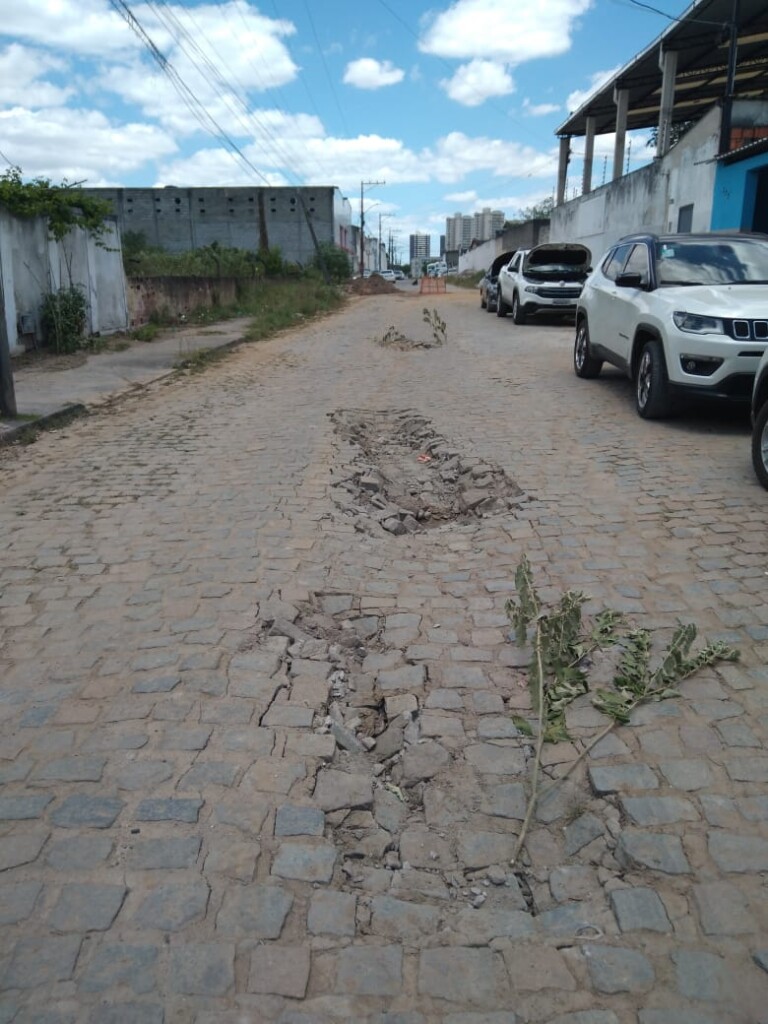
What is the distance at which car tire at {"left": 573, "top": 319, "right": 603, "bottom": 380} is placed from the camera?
11.0 m

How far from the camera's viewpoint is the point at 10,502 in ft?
21.3

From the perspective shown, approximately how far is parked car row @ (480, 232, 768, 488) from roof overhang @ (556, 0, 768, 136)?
14.0 m

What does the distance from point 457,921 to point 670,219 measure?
24.8 m

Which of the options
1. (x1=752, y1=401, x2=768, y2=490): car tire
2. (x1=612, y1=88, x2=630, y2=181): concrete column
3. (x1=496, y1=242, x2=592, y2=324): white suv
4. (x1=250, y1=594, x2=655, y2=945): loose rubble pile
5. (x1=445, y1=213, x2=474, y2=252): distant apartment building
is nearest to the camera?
(x1=250, y1=594, x2=655, y2=945): loose rubble pile

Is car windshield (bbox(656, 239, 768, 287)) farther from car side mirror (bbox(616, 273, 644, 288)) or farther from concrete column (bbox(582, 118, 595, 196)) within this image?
concrete column (bbox(582, 118, 595, 196))

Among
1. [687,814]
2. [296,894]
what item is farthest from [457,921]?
[687,814]

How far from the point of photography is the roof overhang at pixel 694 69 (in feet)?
72.5

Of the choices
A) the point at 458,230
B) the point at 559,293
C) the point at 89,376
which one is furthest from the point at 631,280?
the point at 458,230

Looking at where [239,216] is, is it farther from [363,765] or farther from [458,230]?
[458,230]

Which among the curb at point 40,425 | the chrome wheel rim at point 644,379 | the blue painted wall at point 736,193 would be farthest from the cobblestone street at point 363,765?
the blue painted wall at point 736,193

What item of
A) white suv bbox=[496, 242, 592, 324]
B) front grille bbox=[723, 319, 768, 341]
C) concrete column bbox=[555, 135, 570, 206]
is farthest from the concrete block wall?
front grille bbox=[723, 319, 768, 341]

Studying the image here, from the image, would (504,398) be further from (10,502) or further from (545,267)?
(545,267)

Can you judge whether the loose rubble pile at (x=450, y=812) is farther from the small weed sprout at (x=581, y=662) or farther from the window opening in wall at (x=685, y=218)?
the window opening in wall at (x=685, y=218)

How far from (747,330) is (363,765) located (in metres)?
5.96
